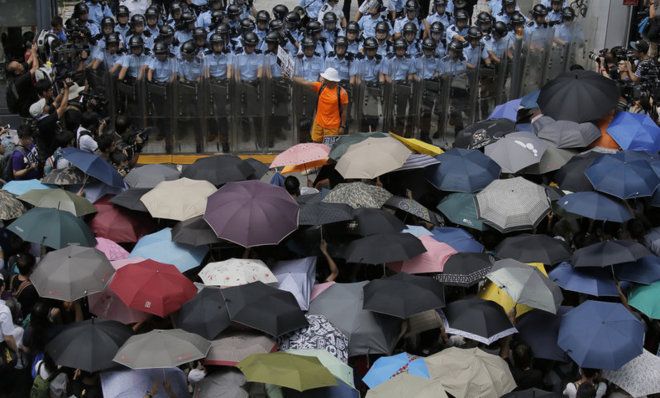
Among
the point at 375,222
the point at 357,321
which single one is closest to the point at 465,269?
the point at 375,222

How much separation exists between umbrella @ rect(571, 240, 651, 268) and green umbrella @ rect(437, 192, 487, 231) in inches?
61.1

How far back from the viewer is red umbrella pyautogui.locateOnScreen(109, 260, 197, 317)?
10172mm

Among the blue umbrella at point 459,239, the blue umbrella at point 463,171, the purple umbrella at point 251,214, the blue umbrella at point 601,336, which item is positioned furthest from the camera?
the blue umbrella at point 463,171

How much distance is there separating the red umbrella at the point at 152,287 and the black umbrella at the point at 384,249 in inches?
70.4

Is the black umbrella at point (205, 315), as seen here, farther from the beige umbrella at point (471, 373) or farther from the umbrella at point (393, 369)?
the beige umbrella at point (471, 373)

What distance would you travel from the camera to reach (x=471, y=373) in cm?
951

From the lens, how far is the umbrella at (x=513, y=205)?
1254 centimetres

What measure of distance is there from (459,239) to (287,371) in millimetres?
4079

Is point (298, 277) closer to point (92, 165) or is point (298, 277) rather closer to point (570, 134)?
point (92, 165)

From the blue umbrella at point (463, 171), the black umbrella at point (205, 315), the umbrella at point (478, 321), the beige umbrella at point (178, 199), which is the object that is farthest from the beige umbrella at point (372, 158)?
the black umbrella at point (205, 315)

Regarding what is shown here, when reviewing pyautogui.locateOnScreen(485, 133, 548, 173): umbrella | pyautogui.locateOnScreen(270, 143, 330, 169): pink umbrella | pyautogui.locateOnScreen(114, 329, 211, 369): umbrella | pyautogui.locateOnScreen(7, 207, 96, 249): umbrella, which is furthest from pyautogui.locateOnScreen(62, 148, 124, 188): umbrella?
pyautogui.locateOnScreen(485, 133, 548, 173): umbrella

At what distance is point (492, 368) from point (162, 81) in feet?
31.6

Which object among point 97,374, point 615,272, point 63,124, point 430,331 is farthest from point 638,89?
point 97,374

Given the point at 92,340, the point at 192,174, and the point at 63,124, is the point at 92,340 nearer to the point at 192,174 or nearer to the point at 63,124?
the point at 192,174
